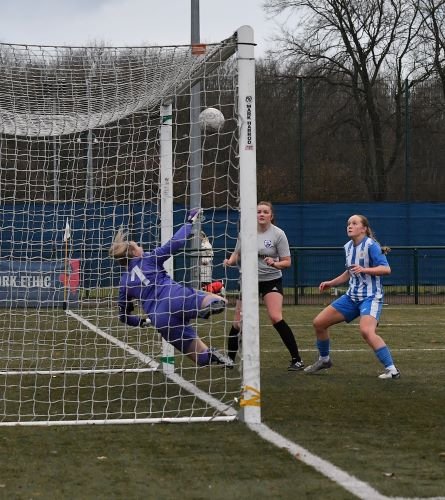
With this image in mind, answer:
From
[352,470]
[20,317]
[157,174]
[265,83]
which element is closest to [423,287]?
[265,83]

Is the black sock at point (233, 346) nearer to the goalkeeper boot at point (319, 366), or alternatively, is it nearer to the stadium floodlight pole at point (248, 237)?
the goalkeeper boot at point (319, 366)

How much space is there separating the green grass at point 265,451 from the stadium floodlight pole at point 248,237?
0.92 ft

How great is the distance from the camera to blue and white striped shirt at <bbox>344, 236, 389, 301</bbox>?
10281mm

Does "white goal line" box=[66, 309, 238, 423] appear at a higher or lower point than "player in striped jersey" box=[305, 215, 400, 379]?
lower

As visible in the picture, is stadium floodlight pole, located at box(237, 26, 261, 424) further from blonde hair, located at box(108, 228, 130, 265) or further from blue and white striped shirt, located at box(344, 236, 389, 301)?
blue and white striped shirt, located at box(344, 236, 389, 301)

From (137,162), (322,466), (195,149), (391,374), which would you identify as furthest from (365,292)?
(322,466)

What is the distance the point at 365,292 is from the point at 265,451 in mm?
3863

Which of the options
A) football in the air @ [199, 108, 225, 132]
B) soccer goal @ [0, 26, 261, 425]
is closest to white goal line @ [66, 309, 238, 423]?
soccer goal @ [0, 26, 261, 425]

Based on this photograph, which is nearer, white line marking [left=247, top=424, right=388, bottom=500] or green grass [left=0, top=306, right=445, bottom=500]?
white line marking [left=247, top=424, right=388, bottom=500]

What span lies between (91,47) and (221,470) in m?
4.07

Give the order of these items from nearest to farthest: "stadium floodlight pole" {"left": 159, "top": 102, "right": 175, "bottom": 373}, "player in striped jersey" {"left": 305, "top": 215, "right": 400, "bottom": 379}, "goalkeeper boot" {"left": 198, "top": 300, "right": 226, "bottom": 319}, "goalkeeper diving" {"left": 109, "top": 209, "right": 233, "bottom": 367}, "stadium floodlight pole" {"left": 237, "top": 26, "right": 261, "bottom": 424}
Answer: "stadium floodlight pole" {"left": 237, "top": 26, "right": 261, "bottom": 424} < "goalkeeper boot" {"left": 198, "top": 300, "right": 226, "bottom": 319} < "goalkeeper diving" {"left": 109, "top": 209, "right": 233, "bottom": 367} < "player in striped jersey" {"left": 305, "top": 215, "right": 400, "bottom": 379} < "stadium floodlight pole" {"left": 159, "top": 102, "right": 175, "bottom": 373}

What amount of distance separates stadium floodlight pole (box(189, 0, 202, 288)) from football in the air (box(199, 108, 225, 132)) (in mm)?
80

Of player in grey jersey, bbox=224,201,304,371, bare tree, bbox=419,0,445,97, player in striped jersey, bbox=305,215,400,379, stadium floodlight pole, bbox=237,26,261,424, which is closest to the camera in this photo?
stadium floodlight pole, bbox=237,26,261,424

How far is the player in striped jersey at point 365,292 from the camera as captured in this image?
33.4 ft
